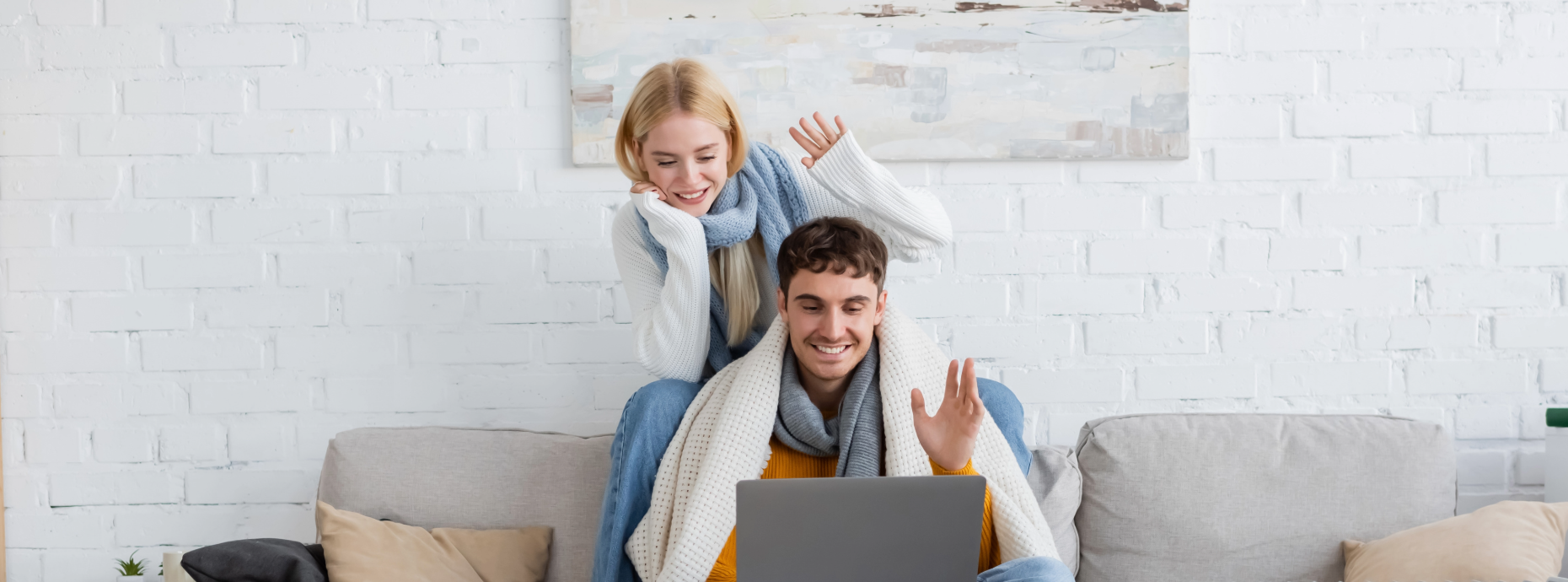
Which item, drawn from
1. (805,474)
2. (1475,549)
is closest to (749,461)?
(805,474)

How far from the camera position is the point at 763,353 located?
1.68 metres

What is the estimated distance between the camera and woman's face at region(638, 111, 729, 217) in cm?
169

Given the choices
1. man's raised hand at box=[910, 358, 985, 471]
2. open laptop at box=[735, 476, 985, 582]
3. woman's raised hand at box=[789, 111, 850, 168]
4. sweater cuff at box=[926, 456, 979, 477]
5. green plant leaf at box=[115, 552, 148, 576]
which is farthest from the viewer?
green plant leaf at box=[115, 552, 148, 576]

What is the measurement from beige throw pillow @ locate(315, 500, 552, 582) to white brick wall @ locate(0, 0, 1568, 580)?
378mm

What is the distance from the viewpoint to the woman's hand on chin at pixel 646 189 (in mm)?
1688

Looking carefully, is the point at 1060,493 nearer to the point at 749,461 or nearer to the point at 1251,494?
the point at 1251,494

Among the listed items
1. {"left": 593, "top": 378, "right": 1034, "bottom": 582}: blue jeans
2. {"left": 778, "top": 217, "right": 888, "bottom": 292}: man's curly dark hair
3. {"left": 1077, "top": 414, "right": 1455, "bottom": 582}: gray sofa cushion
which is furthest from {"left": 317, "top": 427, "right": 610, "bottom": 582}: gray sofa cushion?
{"left": 1077, "top": 414, "right": 1455, "bottom": 582}: gray sofa cushion

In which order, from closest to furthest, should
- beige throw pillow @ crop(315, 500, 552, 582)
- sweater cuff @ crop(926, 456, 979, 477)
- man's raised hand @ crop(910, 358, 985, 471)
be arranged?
man's raised hand @ crop(910, 358, 985, 471) < sweater cuff @ crop(926, 456, 979, 477) < beige throw pillow @ crop(315, 500, 552, 582)

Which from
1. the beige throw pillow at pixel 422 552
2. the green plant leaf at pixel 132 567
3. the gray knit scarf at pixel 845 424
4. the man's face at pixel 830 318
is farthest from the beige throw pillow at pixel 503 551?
the green plant leaf at pixel 132 567

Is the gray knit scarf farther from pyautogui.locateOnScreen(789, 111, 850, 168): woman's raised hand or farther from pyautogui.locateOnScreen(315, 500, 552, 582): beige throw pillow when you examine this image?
pyautogui.locateOnScreen(315, 500, 552, 582): beige throw pillow

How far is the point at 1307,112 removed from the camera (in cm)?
209

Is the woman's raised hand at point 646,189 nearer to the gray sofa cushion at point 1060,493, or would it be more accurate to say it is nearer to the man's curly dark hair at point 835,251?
the man's curly dark hair at point 835,251

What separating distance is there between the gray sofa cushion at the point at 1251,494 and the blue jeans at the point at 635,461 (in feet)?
0.99

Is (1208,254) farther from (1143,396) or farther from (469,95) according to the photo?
(469,95)
